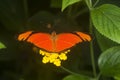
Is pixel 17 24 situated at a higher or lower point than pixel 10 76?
higher

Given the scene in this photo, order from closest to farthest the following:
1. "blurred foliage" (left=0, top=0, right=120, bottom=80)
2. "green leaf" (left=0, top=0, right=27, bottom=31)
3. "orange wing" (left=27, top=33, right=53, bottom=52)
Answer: "orange wing" (left=27, top=33, right=53, bottom=52)
"blurred foliage" (left=0, top=0, right=120, bottom=80)
"green leaf" (left=0, top=0, right=27, bottom=31)

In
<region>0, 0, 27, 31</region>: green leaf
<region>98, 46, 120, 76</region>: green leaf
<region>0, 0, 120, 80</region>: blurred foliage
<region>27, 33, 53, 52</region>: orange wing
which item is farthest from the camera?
<region>0, 0, 27, 31</region>: green leaf

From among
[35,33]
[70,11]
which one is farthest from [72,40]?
[70,11]

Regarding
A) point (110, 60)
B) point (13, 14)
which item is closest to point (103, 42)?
point (110, 60)

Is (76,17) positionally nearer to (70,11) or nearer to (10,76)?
(70,11)

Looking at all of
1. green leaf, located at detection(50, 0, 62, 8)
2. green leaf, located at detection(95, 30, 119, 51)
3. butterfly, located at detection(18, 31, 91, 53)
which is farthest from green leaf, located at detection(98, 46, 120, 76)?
green leaf, located at detection(50, 0, 62, 8)

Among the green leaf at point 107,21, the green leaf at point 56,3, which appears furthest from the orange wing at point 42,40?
the green leaf at point 56,3

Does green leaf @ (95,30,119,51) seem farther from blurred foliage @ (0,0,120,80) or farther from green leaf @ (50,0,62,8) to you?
green leaf @ (50,0,62,8)
